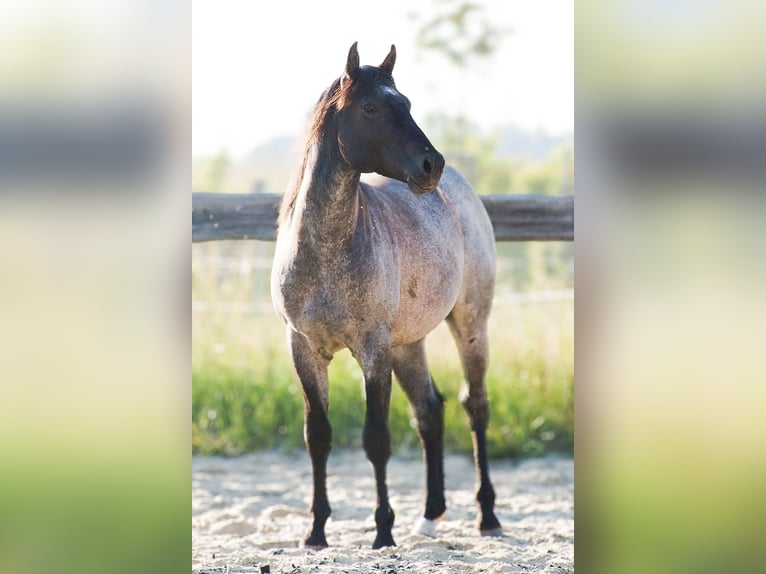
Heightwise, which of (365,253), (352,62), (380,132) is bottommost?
(365,253)

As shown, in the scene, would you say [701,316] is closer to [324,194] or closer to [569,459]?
[324,194]

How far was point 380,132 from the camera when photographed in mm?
3049

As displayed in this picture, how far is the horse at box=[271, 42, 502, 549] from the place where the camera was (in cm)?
308

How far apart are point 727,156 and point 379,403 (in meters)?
2.24

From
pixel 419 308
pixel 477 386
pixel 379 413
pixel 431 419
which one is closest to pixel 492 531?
pixel 431 419

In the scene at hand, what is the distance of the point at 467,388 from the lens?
4.28 meters

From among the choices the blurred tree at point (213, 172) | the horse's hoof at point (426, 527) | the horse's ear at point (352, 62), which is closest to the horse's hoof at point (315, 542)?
the horse's hoof at point (426, 527)

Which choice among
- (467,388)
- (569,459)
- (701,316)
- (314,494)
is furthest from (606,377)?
(569,459)

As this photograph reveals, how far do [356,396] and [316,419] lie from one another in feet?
7.58

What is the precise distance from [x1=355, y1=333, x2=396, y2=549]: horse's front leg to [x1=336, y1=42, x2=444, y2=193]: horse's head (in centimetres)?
70

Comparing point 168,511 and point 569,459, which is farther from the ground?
point 168,511

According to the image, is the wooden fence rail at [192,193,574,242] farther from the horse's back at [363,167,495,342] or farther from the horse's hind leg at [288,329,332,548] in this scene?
the horse's hind leg at [288,329,332,548]

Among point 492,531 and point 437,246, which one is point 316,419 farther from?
point 492,531

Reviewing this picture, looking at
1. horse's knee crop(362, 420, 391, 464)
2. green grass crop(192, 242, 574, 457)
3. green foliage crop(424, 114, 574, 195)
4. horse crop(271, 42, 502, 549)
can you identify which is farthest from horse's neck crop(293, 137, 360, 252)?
green foliage crop(424, 114, 574, 195)
